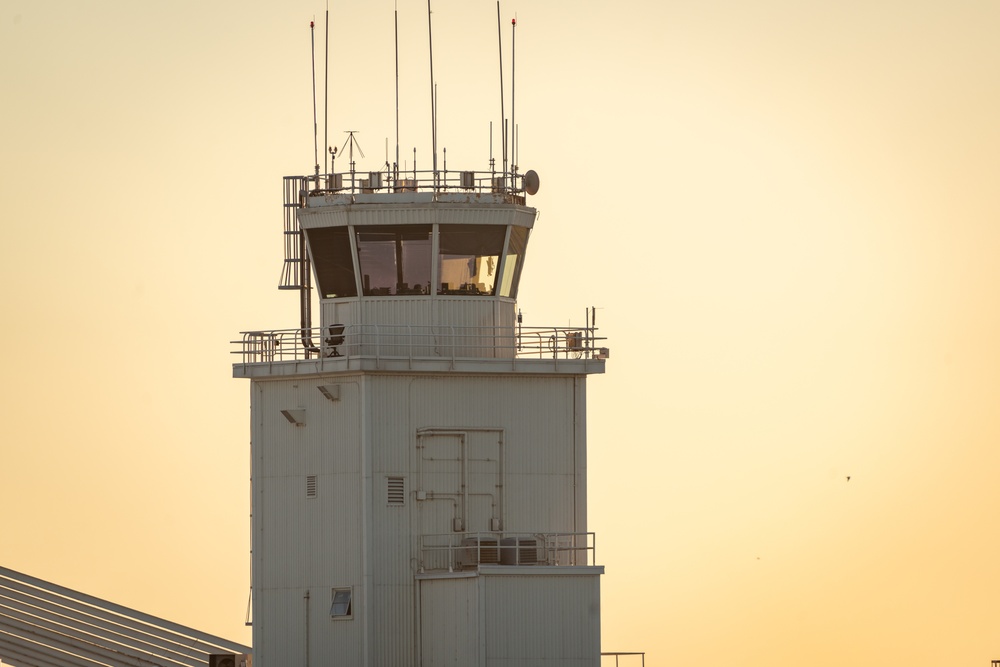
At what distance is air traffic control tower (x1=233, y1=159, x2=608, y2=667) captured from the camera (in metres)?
71.7

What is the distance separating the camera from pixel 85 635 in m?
74.9

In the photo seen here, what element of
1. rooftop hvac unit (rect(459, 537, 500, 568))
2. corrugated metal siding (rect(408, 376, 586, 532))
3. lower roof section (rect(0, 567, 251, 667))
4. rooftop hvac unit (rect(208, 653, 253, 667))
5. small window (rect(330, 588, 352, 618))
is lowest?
rooftop hvac unit (rect(208, 653, 253, 667))

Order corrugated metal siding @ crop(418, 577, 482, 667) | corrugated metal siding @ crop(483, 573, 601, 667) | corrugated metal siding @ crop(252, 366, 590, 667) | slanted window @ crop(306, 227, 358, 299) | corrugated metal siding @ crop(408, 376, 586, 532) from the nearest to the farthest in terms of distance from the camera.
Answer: corrugated metal siding @ crop(483, 573, 601, 667)
corrugated metal siding @ crop(418, 577, 482, 667)
corrugated metal siding @ crop(252, 366, 590, 667)
corrugated metal siding @ crop(408, 376, 586, 532)
slanted window @ crop(306, 227, 358, 299)

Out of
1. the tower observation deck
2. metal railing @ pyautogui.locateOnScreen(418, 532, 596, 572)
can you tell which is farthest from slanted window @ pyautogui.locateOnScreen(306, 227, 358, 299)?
metal railing @ pyautogui.locateOnScreen(418, 532, 596, 572)

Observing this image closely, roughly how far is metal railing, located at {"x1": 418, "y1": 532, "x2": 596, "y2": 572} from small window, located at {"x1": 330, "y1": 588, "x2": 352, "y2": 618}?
1.88m

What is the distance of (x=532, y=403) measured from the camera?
74.0 metres

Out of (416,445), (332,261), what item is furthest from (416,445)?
(332,261)

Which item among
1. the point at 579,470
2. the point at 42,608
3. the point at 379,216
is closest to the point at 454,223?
the point at 379,216

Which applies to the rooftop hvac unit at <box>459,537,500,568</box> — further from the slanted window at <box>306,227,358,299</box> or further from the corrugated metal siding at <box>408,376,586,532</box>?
the slanted window at <box>306,227,358,299</box>

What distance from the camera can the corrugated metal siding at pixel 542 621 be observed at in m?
70.0

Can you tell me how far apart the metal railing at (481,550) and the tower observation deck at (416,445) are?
48 mm

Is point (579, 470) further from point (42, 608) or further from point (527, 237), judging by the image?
point (42, 608)

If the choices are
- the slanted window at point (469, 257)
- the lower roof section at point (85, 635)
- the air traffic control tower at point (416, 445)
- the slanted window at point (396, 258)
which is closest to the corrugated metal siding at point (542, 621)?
the air traffic control tower at point (416, 445)

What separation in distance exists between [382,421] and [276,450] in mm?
3194
